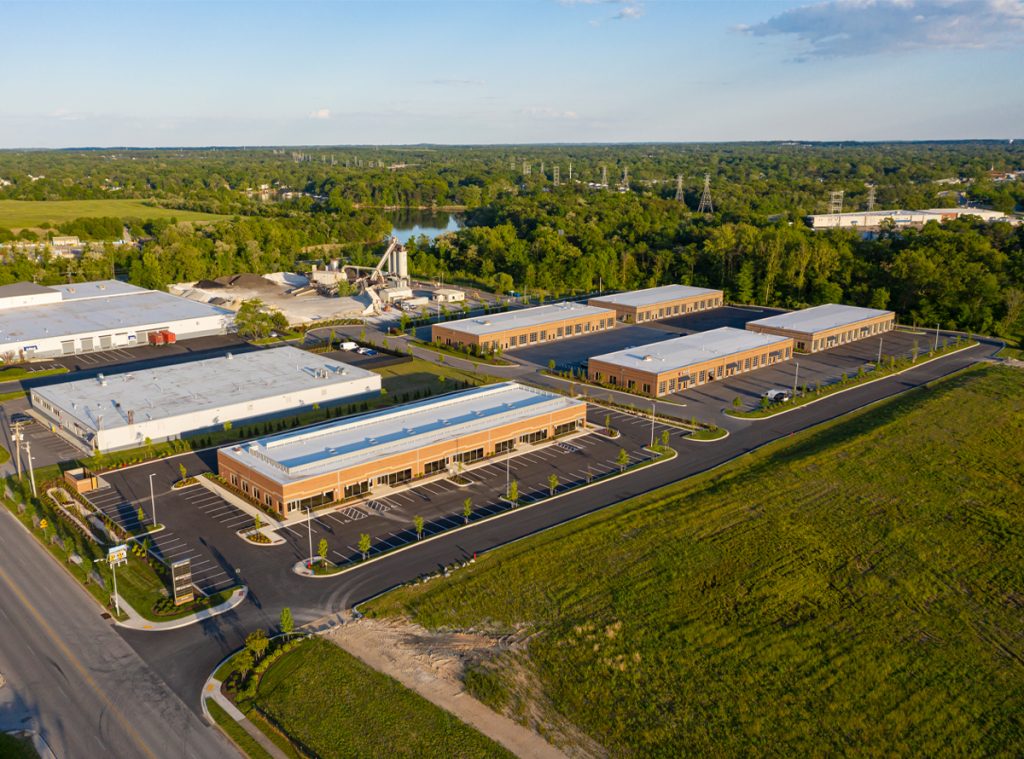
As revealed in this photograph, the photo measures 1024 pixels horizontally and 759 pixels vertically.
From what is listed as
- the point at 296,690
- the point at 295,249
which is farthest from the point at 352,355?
the point at 295,249

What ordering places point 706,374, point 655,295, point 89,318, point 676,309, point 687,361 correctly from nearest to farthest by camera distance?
point 687,361, point 706,374, point 89,318, point 676,309, point 655,295

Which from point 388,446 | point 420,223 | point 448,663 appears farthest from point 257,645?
point 420,223

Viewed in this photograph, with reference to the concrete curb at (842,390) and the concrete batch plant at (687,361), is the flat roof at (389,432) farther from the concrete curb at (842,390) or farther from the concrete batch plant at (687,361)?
the concrete curb at (842,390)

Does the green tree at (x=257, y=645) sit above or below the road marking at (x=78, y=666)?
above

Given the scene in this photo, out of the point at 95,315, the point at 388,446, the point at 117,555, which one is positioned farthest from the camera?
the point at 95,315

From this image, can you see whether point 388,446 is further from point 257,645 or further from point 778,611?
point 778,611

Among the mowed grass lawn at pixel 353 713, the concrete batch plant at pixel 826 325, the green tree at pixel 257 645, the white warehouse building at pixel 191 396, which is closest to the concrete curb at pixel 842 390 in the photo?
the concrete batch plant at pixel 826 325
